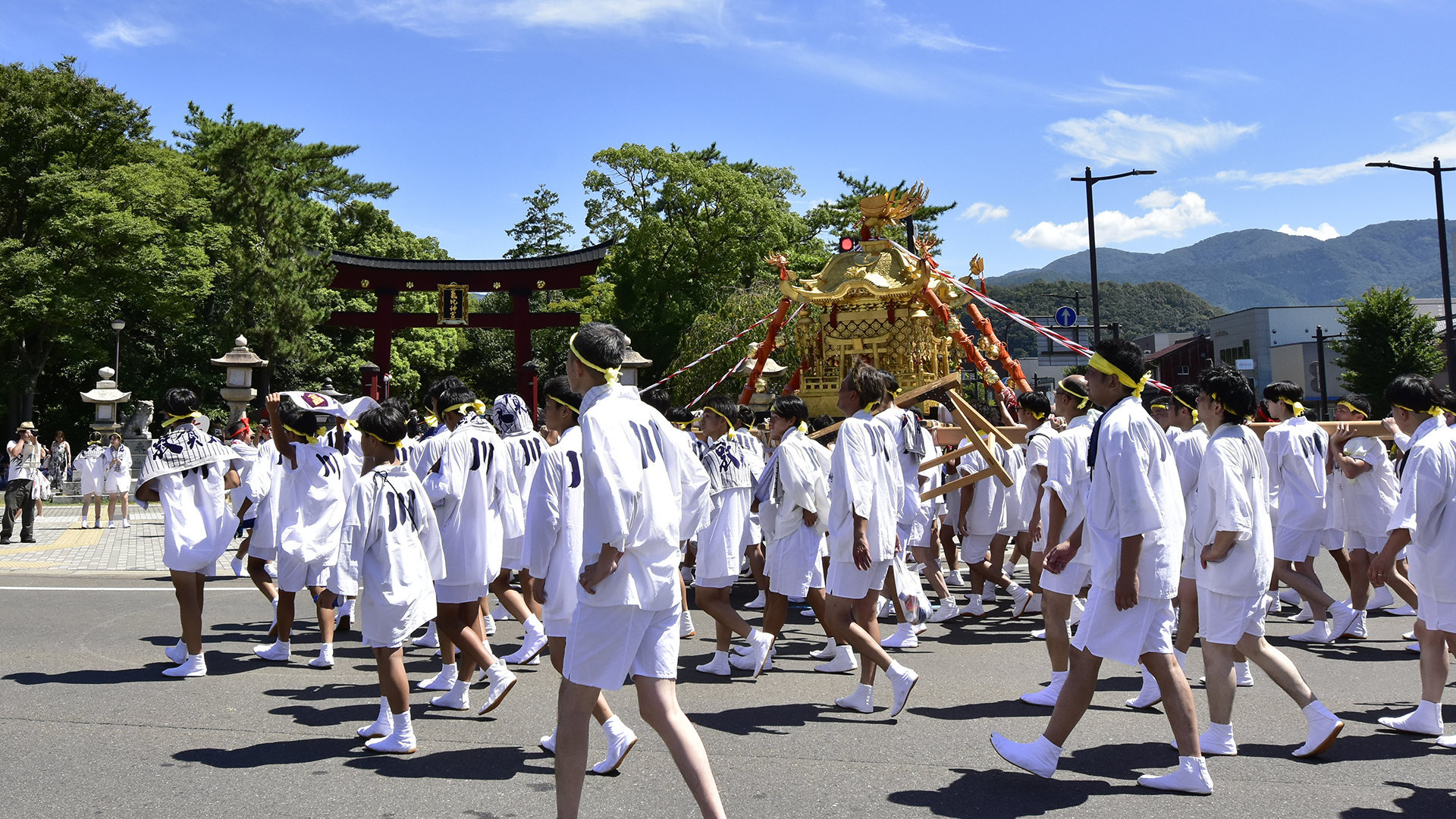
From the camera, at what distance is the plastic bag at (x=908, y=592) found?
7840mm

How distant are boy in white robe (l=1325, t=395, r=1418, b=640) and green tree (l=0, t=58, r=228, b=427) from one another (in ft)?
107

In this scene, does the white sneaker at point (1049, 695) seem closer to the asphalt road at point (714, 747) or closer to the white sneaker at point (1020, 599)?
the asphalt road at point (714, 747)

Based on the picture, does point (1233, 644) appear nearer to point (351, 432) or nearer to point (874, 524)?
point (874, 524)

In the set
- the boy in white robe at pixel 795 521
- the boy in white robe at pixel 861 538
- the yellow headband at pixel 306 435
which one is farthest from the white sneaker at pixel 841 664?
the yellow headband at pixel 306 435

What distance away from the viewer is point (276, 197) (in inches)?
1442

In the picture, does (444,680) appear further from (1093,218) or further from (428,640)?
(1093,218)

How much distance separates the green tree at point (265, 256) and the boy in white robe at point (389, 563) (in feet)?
109

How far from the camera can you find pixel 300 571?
7422 mm

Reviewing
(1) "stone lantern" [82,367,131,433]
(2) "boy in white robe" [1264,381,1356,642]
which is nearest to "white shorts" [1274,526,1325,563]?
(2) "boy in white robe" [1264,381,1356,642]

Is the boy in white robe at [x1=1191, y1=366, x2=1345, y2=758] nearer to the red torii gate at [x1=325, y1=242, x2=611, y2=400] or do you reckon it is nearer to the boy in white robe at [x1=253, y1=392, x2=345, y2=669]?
the boy in white robe at [x1=253, y1=392, x2=345, y2=669]

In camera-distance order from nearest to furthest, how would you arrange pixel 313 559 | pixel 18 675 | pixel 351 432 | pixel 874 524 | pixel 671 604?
1. pixel 671 604
2. pixel 874 524
3. pixel 18 675
4. pixel 313 559
5. pixel 351 432

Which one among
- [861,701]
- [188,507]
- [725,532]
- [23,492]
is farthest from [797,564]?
[23,492]

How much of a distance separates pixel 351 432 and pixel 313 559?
1.72m

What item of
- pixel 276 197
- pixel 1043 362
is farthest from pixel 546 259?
pixel 1043 362
